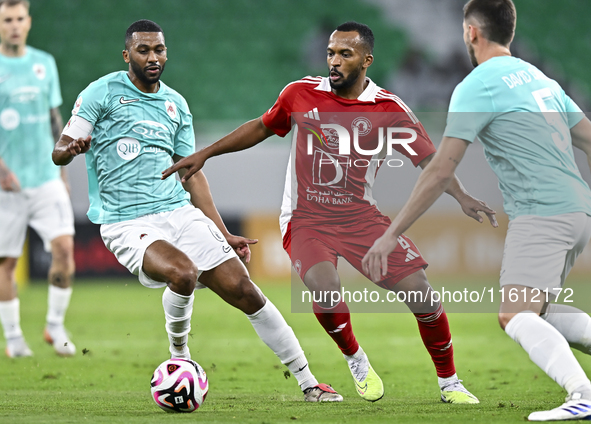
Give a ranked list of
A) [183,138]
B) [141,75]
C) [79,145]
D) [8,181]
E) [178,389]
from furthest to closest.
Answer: [8,181] → [183,138] → [141,75] → [79,145] → [178,389]

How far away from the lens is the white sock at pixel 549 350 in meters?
3.44

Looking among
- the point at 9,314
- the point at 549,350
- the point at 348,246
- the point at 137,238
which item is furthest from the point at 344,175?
the point at 9,314

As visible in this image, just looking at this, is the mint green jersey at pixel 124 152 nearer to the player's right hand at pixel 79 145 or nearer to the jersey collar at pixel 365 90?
the player's right hand at pixel 79 145

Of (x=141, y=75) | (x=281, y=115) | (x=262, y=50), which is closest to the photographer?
(x=281, y=115)

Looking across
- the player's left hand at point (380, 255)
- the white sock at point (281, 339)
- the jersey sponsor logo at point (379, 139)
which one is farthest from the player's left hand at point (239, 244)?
the player's left hand at point (380, 255)

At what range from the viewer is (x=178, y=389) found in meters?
4.21

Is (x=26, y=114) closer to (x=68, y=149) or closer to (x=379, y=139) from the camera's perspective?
(x=68, y=149)

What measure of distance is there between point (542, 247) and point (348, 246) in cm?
147

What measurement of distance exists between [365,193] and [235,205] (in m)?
8.30

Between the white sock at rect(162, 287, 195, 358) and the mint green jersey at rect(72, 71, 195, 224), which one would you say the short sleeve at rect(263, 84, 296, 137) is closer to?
the mint green jersey at rect(72, 71, 195, 224)

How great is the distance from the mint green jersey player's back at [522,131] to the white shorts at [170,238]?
69.5 inches

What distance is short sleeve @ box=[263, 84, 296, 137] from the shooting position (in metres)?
4.83

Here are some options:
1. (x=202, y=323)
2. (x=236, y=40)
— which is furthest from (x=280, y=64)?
(x=202, y=323)

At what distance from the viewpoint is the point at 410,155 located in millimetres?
4781
